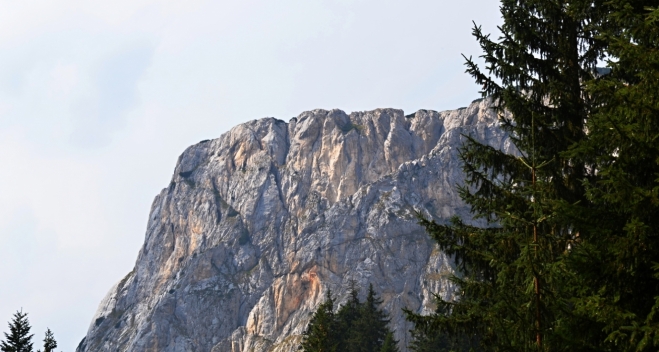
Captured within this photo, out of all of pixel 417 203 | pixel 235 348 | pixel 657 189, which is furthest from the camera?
pixel 417 203

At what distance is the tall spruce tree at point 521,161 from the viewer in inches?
564

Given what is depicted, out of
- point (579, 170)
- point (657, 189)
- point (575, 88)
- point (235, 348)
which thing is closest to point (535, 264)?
point (657, 189)

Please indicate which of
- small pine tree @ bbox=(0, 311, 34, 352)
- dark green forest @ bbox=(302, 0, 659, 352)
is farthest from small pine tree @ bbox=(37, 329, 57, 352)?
dark green forest @ bbox=(302, 0, 659, 352)

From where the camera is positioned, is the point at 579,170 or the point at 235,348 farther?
the point at 235,348

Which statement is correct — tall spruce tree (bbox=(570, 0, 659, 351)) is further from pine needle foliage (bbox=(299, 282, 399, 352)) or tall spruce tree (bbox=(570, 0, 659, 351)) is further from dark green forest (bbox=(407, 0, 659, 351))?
pine needle foliage (bbox=(299, 282, 399, 352))

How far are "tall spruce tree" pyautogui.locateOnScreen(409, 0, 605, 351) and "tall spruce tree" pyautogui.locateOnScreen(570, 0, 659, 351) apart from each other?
261 cm

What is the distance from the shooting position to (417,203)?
194000 millimetres

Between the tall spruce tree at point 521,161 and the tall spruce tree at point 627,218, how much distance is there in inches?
103

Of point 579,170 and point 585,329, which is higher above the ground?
point 579,170

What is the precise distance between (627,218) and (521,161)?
20.5 ft

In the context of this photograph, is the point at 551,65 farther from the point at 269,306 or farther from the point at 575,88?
the point at 269,306

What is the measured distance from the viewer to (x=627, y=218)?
9.63 meters

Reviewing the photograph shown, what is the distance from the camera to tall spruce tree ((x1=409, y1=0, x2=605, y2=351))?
564 inches

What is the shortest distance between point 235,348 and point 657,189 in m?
178
